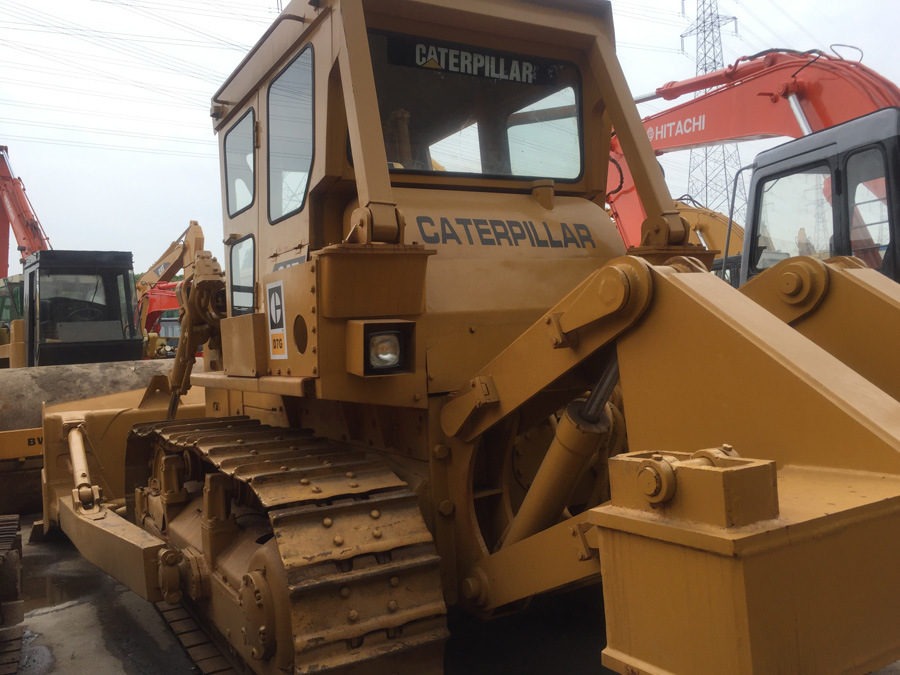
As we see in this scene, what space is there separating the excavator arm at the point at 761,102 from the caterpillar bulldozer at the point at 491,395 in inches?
137

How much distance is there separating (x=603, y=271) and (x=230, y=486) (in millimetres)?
2099

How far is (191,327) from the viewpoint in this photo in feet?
16.4

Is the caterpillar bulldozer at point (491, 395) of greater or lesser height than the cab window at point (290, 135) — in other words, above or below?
below

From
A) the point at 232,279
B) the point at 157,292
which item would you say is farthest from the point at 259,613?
the point at 157,292

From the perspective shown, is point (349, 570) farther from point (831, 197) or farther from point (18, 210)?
point (18, 210)

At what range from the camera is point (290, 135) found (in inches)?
143

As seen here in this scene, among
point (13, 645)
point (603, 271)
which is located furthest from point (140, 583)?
point (603, 271)

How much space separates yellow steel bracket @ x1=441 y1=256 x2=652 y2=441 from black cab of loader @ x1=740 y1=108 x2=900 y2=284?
447 cm

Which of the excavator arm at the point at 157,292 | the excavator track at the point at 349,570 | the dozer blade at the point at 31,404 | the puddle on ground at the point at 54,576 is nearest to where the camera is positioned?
the excavator track at the point at 349,570

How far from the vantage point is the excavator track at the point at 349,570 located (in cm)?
251

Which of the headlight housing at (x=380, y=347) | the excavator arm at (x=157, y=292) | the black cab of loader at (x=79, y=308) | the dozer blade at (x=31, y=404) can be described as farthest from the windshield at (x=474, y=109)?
the black cab of loader at (x=79, y=308)

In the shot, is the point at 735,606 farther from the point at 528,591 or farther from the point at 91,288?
the point at 91,288

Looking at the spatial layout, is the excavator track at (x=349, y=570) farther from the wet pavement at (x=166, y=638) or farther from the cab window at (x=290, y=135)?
the cab window at (x=290, y=135)

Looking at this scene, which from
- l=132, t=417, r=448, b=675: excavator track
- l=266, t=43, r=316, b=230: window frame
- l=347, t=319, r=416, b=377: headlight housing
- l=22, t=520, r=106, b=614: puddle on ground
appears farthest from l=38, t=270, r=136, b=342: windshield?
l=347, t=319, r=416, b=377: headlight housing
